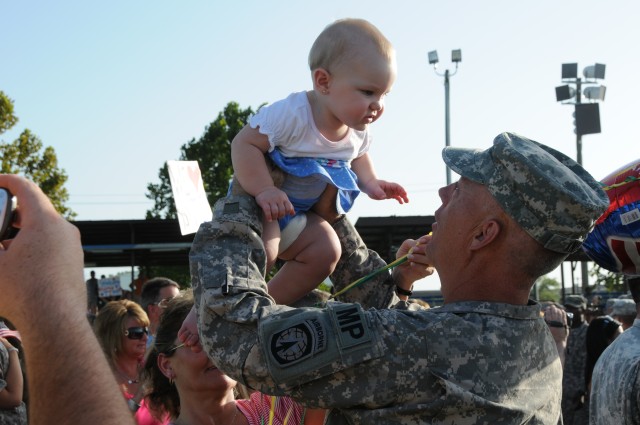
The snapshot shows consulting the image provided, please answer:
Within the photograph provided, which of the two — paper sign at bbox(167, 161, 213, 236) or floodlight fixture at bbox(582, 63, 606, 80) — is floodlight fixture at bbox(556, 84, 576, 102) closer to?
floodlight fixture at bbox(582, 63, 606, 80)

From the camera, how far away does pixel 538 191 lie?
2484 mm

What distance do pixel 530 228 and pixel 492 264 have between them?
0.54ft

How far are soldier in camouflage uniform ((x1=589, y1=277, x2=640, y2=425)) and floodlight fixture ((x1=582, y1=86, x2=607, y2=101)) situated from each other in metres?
28.8

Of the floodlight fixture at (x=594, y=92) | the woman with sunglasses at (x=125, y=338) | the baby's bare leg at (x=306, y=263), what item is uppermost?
the baby's bare leg at (x=306, y=263)

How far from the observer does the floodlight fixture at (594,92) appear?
101 feet

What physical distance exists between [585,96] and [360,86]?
29.5 m

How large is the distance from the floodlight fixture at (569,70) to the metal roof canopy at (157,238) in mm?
15106

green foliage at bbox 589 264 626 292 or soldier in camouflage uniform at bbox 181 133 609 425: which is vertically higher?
soldier in camouflage uniform at bbox 181 133 609 425

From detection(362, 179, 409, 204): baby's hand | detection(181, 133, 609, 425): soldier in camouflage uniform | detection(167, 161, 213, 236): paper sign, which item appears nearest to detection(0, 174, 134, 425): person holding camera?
detection(181, 133, 609, 425): soldier in camouflage uniform

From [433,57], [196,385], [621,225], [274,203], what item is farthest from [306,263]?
[433,57]

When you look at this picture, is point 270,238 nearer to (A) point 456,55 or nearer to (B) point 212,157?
(A) point 456,55

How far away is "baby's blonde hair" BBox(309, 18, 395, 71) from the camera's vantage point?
306 cm

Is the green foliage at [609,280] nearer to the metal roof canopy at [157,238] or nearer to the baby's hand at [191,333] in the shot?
the metal roof canopy at [157,238]

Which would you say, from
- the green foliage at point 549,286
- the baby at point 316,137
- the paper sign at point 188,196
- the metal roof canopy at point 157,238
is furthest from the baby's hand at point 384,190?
the green foliage at point 549,286
